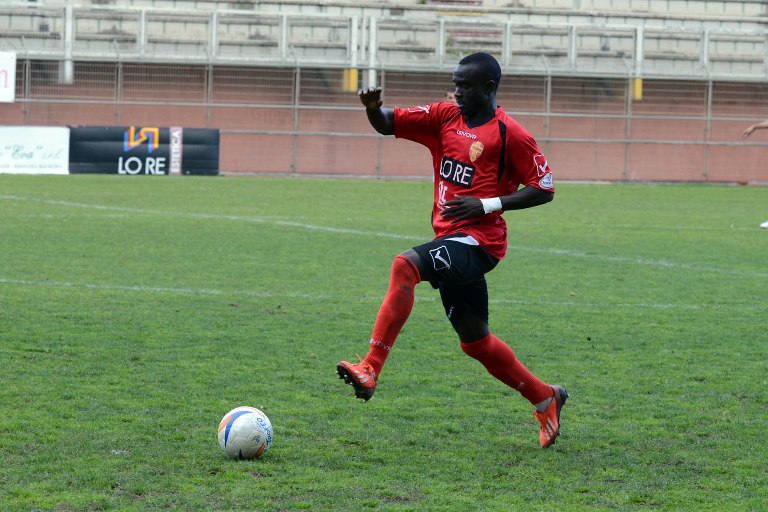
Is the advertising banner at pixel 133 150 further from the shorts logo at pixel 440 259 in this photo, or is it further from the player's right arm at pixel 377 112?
the shorts logo at pixel 440 259

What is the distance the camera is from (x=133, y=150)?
95.5ft

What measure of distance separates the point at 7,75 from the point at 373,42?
1027 centimetres

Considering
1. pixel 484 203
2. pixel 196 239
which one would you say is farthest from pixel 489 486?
pixel 196 239

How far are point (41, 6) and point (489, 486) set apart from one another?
1221 inches

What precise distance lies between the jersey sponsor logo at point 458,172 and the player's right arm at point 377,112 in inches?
13.1

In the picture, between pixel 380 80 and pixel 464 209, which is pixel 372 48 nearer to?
pixel 380 80

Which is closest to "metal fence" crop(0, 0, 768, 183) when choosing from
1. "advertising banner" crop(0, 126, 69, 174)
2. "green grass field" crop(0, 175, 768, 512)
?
"advertising banner" crop(0, 126, 69, 174)

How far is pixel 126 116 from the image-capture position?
111 feet

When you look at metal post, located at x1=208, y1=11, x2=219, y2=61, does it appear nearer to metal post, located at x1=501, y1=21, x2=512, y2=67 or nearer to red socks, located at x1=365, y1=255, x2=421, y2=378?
metal post, located at x1=501, y1=21, x2=512, y2=67

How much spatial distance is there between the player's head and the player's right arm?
0.38m

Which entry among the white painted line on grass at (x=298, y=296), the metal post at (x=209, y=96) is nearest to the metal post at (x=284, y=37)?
the metal post at (x=209, y=96)

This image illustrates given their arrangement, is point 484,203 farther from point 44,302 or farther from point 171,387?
point 44,302

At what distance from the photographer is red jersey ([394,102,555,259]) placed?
5320 mm

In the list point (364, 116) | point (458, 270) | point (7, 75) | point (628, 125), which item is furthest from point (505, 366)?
point (628, 125)
